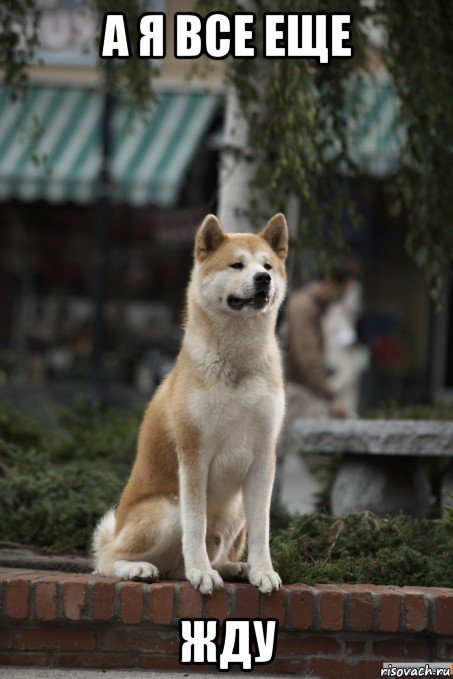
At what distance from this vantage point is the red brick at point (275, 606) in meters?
4.30

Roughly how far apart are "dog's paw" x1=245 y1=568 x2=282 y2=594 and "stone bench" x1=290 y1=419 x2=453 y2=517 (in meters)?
2.06

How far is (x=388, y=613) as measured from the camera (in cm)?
433

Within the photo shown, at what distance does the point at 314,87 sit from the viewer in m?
6.57

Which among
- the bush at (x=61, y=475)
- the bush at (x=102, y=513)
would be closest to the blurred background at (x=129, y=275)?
the bush at (x=61, y=475)

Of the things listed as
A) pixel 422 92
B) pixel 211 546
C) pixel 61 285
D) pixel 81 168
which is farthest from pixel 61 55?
pixel 211 546

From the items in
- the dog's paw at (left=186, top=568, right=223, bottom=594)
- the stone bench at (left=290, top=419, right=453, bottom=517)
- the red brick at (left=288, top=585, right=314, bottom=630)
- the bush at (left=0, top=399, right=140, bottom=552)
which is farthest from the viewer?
the stone bench at (left=290, top=419, right=453, bottom=517)

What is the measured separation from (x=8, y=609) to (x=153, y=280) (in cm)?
1113

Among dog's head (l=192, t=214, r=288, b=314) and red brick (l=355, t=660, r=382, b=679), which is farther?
red brick (l=355, t=660, r=382, b=679)

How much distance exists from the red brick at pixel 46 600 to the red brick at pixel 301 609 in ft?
3.06

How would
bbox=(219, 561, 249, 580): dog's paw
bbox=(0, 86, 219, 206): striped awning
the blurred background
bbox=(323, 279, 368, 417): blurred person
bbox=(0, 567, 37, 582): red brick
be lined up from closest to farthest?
bbox=(0, 567, 37, 582): red brick, bbox=(219, 561, 249, 580): dog's paw, bbox=(323, 279, 368, 417): blurred person, bbox=(0, 86, 219, 206): striped awning, the blurred background

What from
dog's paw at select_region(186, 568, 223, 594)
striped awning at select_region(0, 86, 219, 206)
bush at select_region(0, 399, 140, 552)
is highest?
striped awning at select_region(0, 86, 219, 206)

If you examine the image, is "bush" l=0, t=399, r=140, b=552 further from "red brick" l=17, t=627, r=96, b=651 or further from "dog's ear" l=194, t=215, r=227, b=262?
"dog's ear" l=194, t=215, r=227, b=262

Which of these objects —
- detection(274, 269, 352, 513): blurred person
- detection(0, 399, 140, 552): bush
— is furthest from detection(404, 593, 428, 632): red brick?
detection(274, 269, 352, 513): blurred person

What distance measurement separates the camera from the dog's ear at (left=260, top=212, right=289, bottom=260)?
14.6 ft
